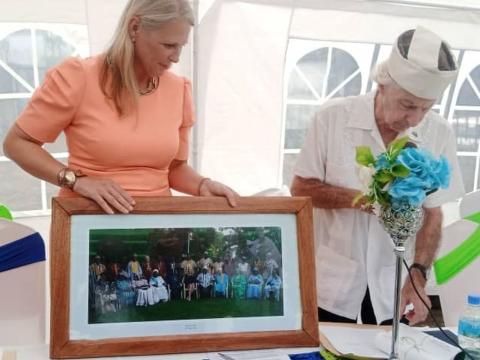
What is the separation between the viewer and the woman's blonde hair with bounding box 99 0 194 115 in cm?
137

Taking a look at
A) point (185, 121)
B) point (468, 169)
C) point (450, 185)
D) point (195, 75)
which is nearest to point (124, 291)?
point (185, 121)

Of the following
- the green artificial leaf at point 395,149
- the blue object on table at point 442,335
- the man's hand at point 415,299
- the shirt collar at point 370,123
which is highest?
the shirt collar at point 370,123

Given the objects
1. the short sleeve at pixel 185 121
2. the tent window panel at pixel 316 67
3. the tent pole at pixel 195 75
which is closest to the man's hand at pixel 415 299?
the short sleeve at pixel 185 121

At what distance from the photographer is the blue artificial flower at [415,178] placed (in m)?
1.11

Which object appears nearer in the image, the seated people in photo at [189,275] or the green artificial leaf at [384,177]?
the green artificial leaf at [384,177]

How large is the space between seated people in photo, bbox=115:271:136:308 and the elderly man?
0.66m


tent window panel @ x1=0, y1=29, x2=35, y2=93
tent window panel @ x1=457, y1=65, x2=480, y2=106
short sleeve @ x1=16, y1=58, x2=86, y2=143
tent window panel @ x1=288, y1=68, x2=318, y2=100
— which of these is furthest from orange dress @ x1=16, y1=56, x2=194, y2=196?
tent window panel @ x1=457, y1=65, x2=480, y2=106

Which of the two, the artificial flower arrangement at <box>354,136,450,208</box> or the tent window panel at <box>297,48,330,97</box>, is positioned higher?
the tent window panel at <box>297,48,330,97</box>

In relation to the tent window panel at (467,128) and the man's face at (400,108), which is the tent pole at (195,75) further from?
the tent window panel at (467,128)

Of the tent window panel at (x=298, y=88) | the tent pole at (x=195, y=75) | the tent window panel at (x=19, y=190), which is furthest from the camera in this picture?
the tent window panel at (x=298, y=88)

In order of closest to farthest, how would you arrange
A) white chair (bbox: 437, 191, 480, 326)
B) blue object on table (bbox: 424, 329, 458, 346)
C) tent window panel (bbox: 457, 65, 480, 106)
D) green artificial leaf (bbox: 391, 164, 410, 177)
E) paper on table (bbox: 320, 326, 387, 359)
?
green artificial leaf (bbox: 391, 164, 410, 177), paper on table (bbox: 320, 326, 387, 359), blue object on table (bbox: 424, 329, 458, 346), white chair (bbox: 437, 191, 480, 326), tent window panel (bbox: 457, 65, 480, 106)

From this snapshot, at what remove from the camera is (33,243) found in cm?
150

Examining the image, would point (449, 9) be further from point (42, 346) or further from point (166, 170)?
point (42, 346)

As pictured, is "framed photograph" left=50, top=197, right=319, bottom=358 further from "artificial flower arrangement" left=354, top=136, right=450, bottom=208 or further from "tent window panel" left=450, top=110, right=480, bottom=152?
"tent window panel" left=450, top=110, right=480, bottom=152
